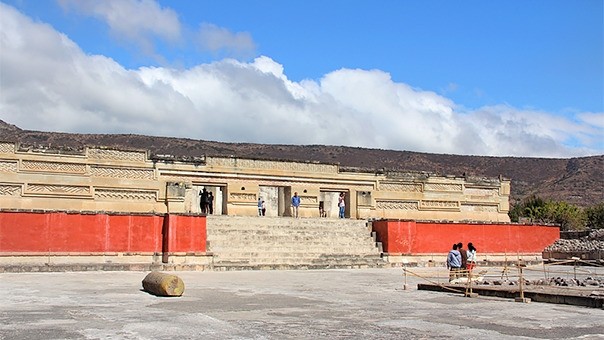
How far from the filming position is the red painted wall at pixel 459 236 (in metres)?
26.5

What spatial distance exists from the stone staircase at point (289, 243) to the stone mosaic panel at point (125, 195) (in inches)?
130

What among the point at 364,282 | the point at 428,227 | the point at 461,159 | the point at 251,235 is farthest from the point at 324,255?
the point at 461,159

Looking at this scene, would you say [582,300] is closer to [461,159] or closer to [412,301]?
[412,301]

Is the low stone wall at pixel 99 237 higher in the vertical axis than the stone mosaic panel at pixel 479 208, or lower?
lower

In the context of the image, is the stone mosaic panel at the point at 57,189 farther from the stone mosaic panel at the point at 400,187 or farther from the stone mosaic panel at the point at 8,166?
the stone mosaic panel at the point at 400,187

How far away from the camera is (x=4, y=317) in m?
9.14

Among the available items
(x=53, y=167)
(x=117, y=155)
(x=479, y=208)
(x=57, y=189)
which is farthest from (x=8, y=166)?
(x=479, y=208)

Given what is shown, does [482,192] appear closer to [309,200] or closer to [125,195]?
[309,200]

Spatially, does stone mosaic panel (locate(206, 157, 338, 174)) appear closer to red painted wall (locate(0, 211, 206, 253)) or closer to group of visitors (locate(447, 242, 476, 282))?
red painted wall (locate(0, 211, 206, 253))

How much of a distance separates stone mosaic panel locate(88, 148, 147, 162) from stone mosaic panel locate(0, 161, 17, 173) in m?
2.82

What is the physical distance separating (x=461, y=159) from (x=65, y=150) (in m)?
62.2

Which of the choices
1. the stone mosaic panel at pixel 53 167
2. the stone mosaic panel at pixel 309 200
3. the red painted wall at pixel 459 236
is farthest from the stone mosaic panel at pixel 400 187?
the stone mosaic panel at pixel 53 167

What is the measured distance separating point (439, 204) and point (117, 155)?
15858 millimetres

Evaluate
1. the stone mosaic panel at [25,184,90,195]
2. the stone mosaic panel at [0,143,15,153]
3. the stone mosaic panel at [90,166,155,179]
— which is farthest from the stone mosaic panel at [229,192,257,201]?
the stone mosaic panel at [0,143,15,153]
